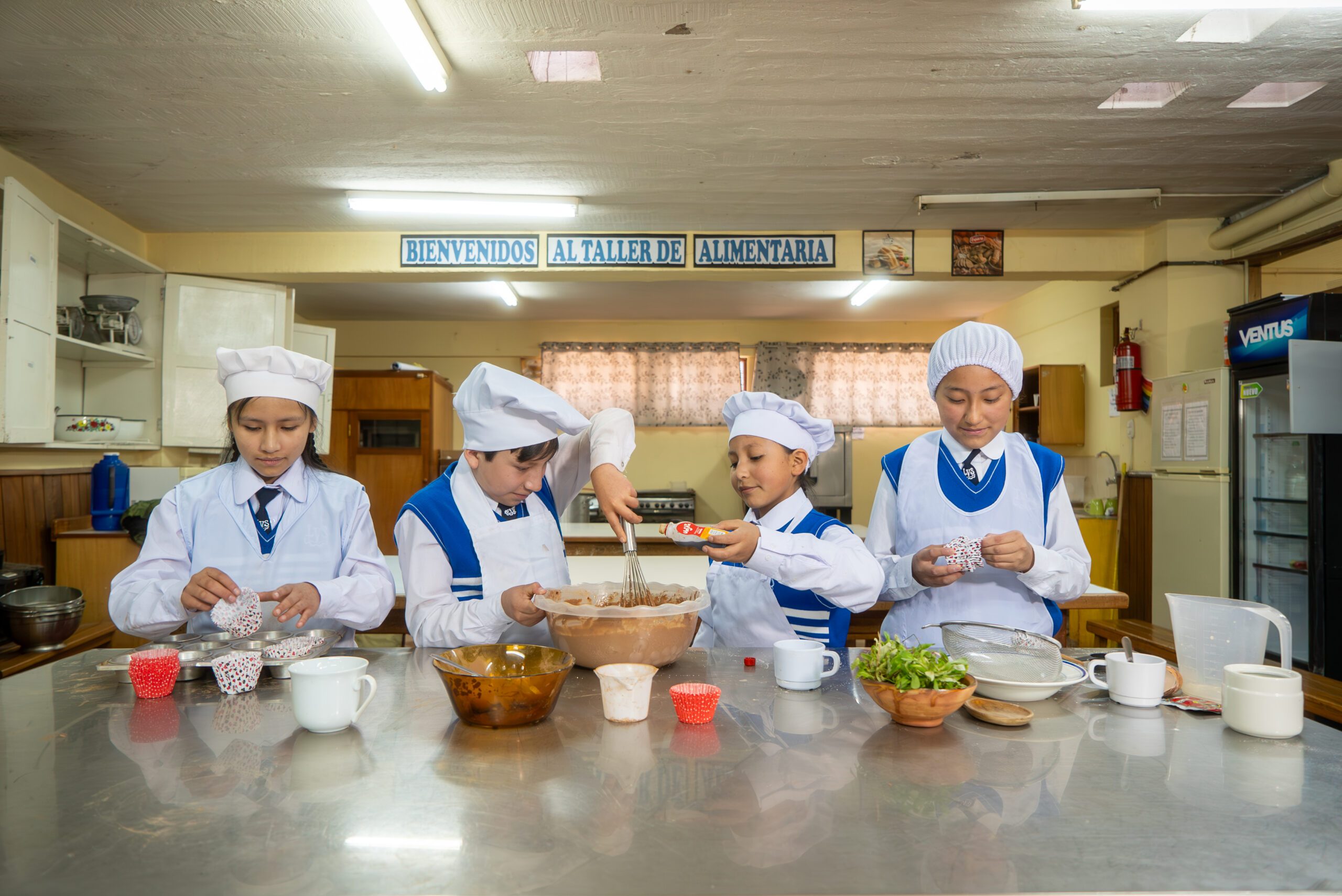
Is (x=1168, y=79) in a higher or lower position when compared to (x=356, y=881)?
higher

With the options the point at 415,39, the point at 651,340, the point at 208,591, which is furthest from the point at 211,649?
the point at 651,340

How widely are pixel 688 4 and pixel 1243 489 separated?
4.03 meters

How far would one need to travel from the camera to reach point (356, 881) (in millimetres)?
783

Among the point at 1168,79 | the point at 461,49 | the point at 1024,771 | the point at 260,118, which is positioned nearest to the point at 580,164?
the point at 461,49

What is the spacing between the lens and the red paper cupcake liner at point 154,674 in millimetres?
1372

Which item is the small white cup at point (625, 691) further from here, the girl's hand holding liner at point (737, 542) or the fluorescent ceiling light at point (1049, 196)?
the fluorescent ceiling light at point (1049, 196)

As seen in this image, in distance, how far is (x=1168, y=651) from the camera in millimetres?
3230

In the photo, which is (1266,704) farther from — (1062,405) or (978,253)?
(1062,405)

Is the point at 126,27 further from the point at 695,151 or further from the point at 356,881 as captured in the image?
the point at 356,881

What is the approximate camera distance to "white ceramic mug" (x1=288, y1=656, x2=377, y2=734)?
1195mm

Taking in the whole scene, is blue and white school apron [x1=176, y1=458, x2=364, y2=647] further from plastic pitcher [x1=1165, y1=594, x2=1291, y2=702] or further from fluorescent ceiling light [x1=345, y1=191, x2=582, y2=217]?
fluorescent ceiling light [x1=345, y1=191, x2=582, y2=217]

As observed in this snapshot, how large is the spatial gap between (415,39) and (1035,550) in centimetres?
271

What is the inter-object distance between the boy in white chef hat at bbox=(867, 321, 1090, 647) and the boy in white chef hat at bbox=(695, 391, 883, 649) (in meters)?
0.18

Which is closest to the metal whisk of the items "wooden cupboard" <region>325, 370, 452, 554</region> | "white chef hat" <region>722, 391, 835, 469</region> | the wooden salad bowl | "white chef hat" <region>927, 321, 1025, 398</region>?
"white chef hat" <region>722, 391, 835, 469</region>
